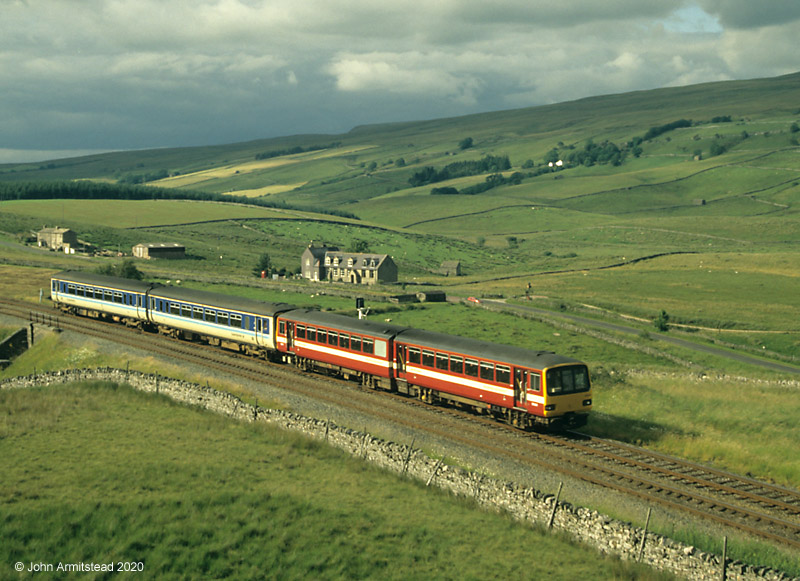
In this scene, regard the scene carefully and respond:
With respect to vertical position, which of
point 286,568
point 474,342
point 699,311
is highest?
point 474,342

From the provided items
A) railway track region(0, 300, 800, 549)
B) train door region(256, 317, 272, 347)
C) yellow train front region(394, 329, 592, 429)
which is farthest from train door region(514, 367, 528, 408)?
train door region(256, 317, 272, 347)

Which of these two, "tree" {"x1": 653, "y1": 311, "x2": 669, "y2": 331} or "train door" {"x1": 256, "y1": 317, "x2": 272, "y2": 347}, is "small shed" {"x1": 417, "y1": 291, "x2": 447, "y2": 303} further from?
"train door" {"x1": 256, "y1": 317, "x2": 272, "y2": 347}

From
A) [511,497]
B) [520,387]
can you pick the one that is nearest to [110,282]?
[520,387]

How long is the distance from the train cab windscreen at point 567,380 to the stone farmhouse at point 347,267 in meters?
94.2

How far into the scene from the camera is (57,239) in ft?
466

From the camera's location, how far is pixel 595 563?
741 inches

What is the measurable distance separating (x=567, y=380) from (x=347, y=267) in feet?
334

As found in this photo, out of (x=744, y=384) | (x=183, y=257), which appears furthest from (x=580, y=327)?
(x=183, y=257)

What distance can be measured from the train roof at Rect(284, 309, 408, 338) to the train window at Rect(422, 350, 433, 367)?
2.64 meters

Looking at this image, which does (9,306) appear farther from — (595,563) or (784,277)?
(784,277)

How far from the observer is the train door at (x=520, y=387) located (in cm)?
3070

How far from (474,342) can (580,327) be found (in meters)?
37.5

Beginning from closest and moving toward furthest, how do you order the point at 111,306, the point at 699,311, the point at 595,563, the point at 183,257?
1. the point at 595,563
2. the point at 111,306
3. the point at 699,311
4. the point at 183,257

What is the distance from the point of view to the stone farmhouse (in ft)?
416
